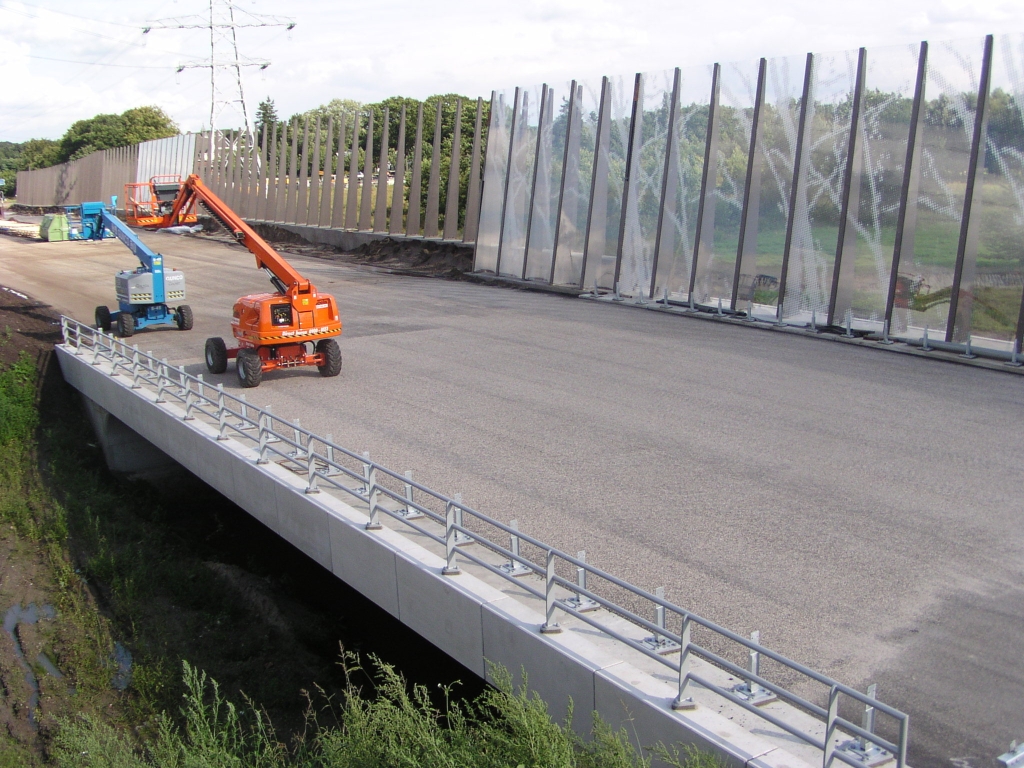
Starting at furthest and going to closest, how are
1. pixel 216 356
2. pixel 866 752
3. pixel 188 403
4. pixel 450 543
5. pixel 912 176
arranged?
pixel 912 176, pixel 216 356, pixel 188 403, pixel 450 543, pixel 866 752

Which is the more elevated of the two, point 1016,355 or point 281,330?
point 1016,355

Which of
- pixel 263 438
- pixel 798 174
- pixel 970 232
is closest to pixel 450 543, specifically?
pixel 263 438

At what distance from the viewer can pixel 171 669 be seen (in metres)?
12.2

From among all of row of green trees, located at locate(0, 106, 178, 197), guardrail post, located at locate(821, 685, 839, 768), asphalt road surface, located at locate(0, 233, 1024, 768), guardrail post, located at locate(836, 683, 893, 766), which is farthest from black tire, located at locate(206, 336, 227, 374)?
row of green trees, located at locate(0, 106, 178, 197)

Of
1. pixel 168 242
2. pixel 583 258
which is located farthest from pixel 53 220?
pixel 583 258

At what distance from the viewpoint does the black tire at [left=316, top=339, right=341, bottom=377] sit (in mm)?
17391

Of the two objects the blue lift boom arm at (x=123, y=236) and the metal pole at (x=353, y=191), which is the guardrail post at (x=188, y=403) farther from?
the metal pole at (x=353, y=191)

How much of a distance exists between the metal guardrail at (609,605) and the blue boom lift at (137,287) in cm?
845

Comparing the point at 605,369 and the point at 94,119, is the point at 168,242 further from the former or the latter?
the point at 94,119

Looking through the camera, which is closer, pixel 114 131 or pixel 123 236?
pixel 123 236

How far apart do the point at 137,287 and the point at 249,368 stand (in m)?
7.18

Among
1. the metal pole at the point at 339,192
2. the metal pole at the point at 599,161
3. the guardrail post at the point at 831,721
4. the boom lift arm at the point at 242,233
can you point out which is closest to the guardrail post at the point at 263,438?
the boom lift arm at the point at 242,233

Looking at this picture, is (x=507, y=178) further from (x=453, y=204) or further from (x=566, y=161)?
(x=453, y=204)

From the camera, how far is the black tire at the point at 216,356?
704 inches
